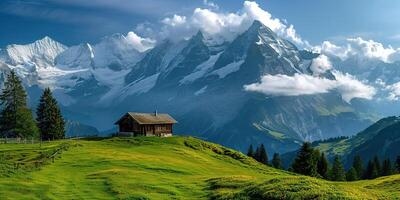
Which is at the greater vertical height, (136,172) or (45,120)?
(45,120)

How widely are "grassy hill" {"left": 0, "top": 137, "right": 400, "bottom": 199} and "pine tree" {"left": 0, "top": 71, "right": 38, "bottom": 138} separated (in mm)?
45485

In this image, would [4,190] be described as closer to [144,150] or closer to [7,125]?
[144,150]

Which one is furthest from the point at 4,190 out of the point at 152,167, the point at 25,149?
the point at 25,149

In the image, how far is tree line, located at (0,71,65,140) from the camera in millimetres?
141375

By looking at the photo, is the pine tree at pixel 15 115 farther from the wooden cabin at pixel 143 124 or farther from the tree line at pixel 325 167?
the tree line at pixel 325 167

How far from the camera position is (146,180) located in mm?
62312

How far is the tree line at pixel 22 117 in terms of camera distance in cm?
14138

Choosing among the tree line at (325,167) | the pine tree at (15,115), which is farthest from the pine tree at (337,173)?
the pine tree at (15,115)

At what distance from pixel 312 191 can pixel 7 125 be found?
118 meters

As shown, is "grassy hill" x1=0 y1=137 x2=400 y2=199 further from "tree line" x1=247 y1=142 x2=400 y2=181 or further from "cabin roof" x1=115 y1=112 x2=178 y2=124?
"cabin roof" x1=115 y1=112 x2=178 y2=124

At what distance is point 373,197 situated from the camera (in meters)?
43.6

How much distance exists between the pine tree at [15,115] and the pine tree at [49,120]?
3412mm

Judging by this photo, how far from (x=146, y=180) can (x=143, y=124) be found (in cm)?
7904

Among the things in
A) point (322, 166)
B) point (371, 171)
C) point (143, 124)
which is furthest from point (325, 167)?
point (143, 124)
